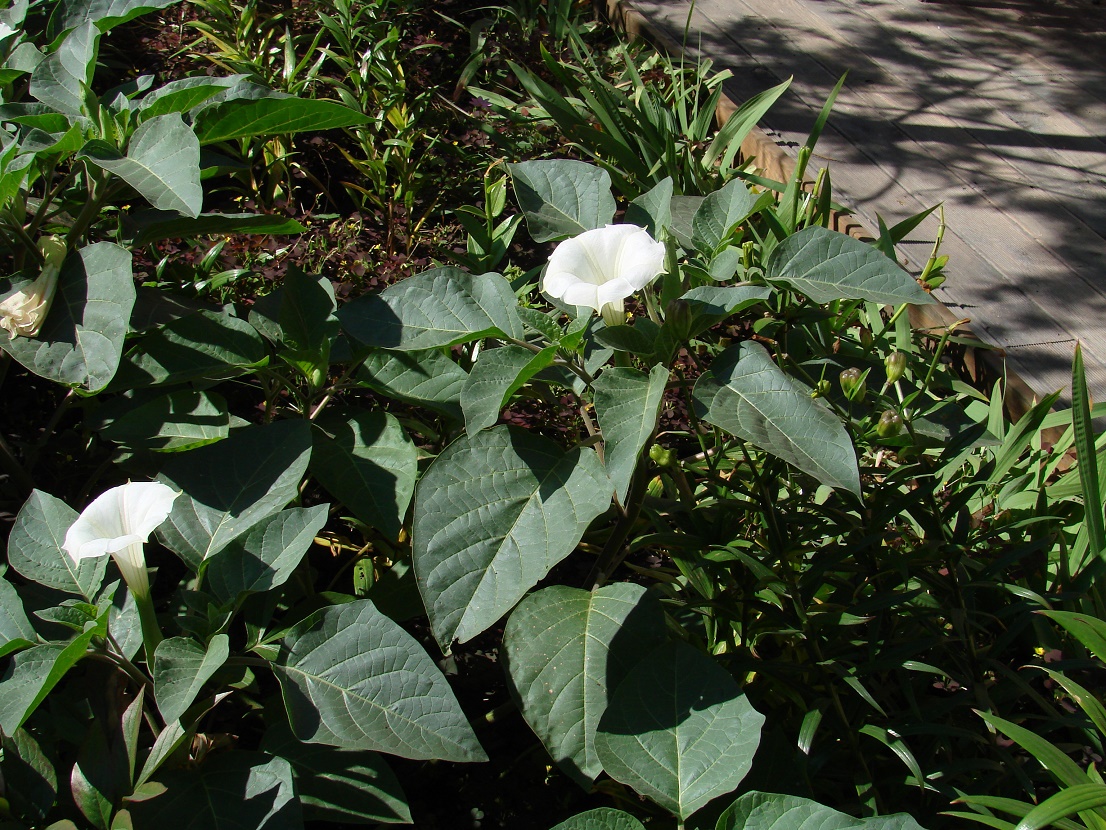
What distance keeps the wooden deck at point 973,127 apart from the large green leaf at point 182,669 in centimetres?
242

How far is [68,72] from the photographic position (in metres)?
1.57

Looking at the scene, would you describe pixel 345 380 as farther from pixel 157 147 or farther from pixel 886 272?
pixel 886 272

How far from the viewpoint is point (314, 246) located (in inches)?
105

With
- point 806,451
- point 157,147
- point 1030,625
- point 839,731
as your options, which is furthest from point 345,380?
point 1030,625

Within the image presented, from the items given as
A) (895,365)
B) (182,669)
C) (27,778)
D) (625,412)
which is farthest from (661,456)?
(27,778)

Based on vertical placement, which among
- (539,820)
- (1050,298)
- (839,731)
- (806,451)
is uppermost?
(806,451)

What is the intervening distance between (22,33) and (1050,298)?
2.98m

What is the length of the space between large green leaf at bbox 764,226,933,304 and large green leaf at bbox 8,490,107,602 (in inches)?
44.8

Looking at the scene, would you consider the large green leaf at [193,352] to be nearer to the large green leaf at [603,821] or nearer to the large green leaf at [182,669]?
the large green leaf at [182,669]

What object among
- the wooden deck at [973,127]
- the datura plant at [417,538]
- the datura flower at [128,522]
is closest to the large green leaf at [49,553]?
the datura plant at [417,538]

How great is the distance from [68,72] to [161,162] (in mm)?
377

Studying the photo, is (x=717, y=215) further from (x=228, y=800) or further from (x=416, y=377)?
(x=228, y=800)

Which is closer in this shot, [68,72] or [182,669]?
[182,669]

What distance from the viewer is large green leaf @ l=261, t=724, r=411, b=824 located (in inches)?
49.2
